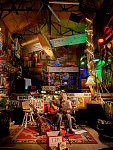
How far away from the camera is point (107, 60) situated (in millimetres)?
7461

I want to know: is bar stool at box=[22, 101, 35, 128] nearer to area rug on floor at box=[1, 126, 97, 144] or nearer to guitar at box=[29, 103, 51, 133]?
area rug on floor at box=[1, 126, 97, 144]

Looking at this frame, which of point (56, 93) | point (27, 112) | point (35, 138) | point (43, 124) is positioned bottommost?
point (35, 138)

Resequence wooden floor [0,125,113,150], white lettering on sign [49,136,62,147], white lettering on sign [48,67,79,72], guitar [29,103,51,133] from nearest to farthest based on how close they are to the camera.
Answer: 1. white lettering on sign [49,136,62,147]
2. wooden floor [0,125,113,150]
3. guitar [29,103,51,133]
4. white lettering on sign [48,67,79,72]

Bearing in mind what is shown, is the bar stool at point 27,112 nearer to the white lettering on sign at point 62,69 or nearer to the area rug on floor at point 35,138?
the area rug on floor at point 35,138

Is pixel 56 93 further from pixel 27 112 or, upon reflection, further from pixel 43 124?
pixel 43 124

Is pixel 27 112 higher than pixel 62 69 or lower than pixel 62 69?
lower

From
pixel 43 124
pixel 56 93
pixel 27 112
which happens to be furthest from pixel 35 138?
pixel 56 93

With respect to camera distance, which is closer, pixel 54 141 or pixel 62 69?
pixel 54 141

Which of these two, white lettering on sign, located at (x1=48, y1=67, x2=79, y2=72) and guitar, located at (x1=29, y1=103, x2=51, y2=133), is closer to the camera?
guitar, located at (x1=29, y1=103, x2=51, y2=133)

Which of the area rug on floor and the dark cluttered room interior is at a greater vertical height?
the dark cluttered room interior

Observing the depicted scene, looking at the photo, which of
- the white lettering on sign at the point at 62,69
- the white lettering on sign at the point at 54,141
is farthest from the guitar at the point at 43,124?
the white lettering on sign at the point at 62,69

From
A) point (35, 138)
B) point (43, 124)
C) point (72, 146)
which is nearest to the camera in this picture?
point (72, 146)

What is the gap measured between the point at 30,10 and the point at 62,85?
724cm

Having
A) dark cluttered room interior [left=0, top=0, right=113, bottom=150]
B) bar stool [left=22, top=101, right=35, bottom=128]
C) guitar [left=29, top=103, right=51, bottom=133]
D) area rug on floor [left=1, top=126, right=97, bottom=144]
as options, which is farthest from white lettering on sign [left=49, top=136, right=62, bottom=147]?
bar stool [left=22, top=101, right=35, bottom=128]
